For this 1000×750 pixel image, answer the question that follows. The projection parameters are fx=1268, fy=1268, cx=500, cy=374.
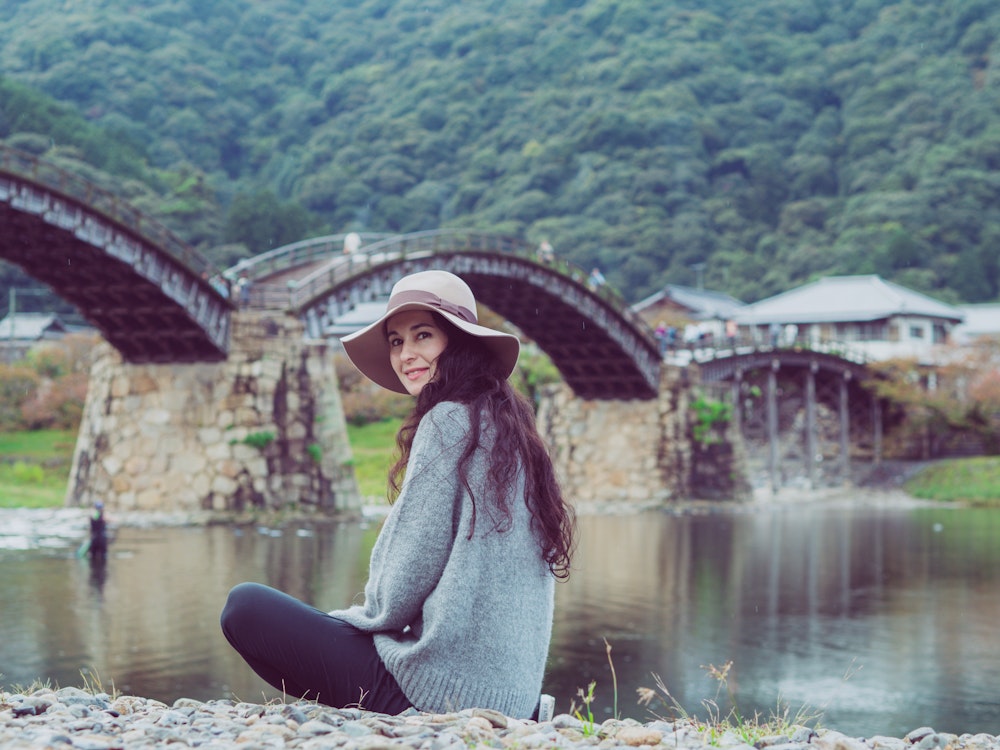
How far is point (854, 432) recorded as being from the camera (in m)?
47.7

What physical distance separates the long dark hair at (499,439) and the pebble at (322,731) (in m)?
0.56

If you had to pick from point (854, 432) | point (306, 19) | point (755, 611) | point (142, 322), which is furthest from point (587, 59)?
point (755, 611)

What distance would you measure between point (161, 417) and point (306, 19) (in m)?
58.2

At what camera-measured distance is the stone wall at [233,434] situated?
966 inches

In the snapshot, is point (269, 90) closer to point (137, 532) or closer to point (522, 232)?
point (522, 232)

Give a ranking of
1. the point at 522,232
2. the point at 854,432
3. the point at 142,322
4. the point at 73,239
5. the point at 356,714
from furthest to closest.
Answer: the point at 522,232 < the point at 854,432 < the point at 142,322 < the point at 73,239 < the point at 356,714

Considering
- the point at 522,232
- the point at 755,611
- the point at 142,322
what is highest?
the point at 522,232

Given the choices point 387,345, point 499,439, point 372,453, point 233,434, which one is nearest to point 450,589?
point 499,439

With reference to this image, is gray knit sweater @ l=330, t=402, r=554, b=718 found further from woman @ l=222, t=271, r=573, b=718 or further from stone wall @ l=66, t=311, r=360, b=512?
stone wall @ l=66, t=311, r=360, b=512

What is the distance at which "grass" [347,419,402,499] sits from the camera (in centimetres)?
3328

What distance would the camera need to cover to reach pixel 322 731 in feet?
12.9

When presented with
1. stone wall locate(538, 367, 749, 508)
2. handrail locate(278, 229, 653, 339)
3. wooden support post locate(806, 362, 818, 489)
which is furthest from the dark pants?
wooden support post locate(806, 362, 818, 489)

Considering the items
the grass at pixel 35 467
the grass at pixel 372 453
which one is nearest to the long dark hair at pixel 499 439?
the grass at pixel 35 467

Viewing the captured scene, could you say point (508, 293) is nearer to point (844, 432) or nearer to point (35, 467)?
point (35, 467)
